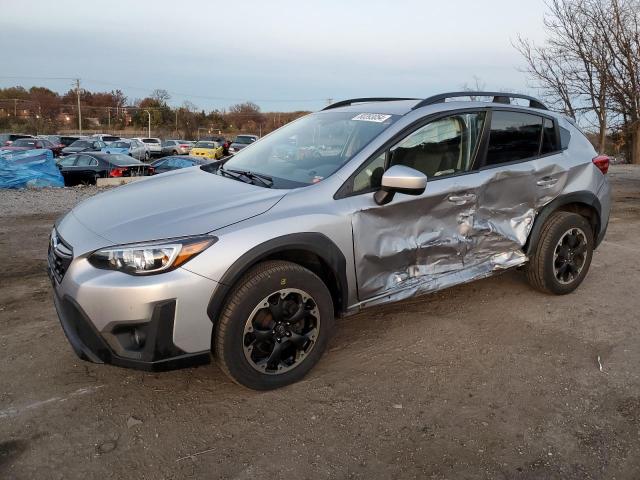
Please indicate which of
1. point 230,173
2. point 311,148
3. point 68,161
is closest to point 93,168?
point 68,161

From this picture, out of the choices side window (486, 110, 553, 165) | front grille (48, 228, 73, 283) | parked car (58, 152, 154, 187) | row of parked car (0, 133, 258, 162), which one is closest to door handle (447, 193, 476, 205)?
side window (486, 110, 553, 165)

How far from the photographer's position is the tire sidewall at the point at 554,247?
445 centimetres

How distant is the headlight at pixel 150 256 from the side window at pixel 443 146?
1.56m

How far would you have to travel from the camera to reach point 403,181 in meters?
3.21

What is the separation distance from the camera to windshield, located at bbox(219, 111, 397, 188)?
3.51 m

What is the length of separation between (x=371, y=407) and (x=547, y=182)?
2569mm

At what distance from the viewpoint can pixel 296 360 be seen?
10.5 ft

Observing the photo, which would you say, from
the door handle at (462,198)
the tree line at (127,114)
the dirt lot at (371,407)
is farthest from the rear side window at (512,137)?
the tree line at (127,114)

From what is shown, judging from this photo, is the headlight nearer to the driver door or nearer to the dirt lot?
the dirt lot

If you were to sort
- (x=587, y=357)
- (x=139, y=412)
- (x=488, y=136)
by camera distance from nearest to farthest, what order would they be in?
(x=139, y=412), (x=587, y=357), (x=488, y=136)

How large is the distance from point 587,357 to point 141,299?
3.01 meters

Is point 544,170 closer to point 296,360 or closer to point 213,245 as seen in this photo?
point 296,360

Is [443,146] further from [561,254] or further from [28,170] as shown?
[28,170]

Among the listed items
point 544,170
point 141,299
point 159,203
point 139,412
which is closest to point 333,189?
point 159,203
